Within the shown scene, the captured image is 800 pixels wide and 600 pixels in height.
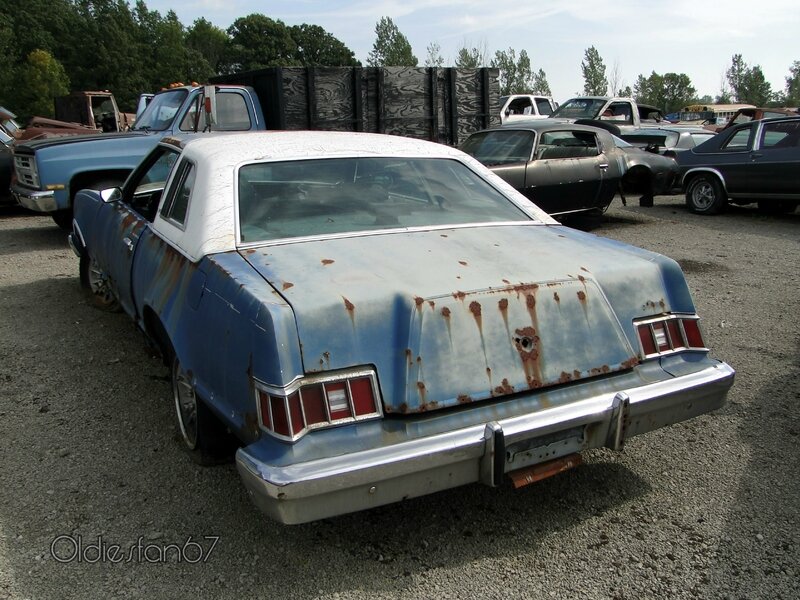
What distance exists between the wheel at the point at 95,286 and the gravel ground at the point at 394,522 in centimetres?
123

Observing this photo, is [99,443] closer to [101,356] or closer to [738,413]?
[101,356]

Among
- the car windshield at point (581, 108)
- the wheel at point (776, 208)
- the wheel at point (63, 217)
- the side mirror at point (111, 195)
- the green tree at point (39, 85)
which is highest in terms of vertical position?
the green tree at point (39, 85)

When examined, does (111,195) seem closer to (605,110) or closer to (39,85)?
(605,110)

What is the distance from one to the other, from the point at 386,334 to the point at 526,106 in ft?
60.0

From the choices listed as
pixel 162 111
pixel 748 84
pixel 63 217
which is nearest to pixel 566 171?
pixel 162 111

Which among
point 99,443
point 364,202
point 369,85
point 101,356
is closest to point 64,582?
point 99,443

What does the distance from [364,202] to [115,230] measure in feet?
6.70

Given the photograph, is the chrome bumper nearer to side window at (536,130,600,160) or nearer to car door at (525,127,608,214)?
car door at (525,127,608,214)

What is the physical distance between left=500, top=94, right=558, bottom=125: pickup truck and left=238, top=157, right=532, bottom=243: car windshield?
50.3 ft

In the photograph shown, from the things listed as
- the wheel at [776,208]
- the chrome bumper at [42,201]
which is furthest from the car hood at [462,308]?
the wheel at [776,208]

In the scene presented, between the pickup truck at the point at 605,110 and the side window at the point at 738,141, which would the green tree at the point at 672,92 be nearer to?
the pickup truck at the point at 605,110

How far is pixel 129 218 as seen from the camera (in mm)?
4422

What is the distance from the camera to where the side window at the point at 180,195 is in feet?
11.4

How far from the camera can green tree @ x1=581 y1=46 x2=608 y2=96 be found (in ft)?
175
